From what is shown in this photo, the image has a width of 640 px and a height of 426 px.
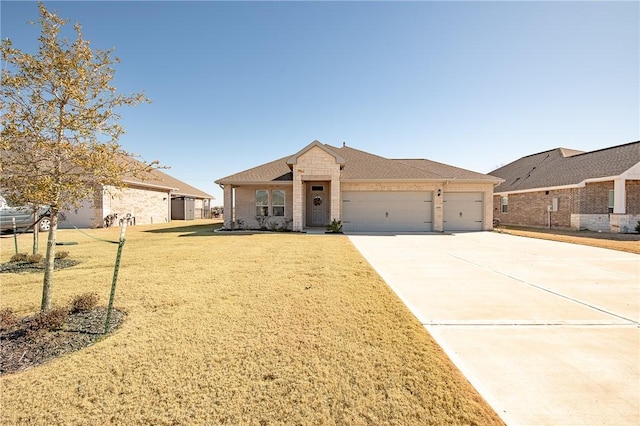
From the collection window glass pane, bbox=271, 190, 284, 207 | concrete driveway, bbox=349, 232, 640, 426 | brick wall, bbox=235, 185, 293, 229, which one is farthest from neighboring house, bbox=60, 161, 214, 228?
concrete driveway, bbox=349, 232, 640, 426

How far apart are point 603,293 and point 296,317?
6.17 metres

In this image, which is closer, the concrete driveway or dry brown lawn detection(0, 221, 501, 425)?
dry brown lawn detection(0, 221, 501, 425)

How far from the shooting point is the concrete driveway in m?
2.47

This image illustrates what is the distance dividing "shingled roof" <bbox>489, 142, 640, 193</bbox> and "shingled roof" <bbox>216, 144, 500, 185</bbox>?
6.17 m

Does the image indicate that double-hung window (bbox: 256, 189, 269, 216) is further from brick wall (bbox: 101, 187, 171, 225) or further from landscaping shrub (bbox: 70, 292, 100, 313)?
landscaping shrub (bbox: 70, 292, 100, 313)

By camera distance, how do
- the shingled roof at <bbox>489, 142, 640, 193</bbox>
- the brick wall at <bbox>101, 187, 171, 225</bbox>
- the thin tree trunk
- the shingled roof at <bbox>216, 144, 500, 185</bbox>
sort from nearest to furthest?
1. the thin tree trunk
2. the shingled roof at <bbox>216, 144, 500, 185</bbox>
3. the shingled roof at <bbox>489, 142, 640, 193</bbox>
4. the brick wall at <bbox>101, 187, 171, 225</bbox>

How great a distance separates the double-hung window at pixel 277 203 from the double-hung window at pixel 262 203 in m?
0.40

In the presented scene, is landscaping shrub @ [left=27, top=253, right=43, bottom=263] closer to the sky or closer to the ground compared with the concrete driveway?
closer to the sky

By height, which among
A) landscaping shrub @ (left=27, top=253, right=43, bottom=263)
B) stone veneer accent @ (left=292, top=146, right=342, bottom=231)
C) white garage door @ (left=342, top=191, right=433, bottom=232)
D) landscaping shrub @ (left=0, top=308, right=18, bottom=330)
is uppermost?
stone veneer accent @ (left=292, top=146, right=342, bottom=231)

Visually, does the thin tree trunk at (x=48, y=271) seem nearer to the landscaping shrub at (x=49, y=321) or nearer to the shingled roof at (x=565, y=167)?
the landscaping shrub at (x=49, y=321)

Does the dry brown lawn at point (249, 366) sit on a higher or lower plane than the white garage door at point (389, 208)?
lower

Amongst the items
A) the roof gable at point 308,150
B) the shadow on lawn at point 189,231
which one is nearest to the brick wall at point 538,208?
the roof gable at point 308,150

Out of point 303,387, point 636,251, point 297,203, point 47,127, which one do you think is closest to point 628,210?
point 636,251

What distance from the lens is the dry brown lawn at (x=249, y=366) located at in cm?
227
